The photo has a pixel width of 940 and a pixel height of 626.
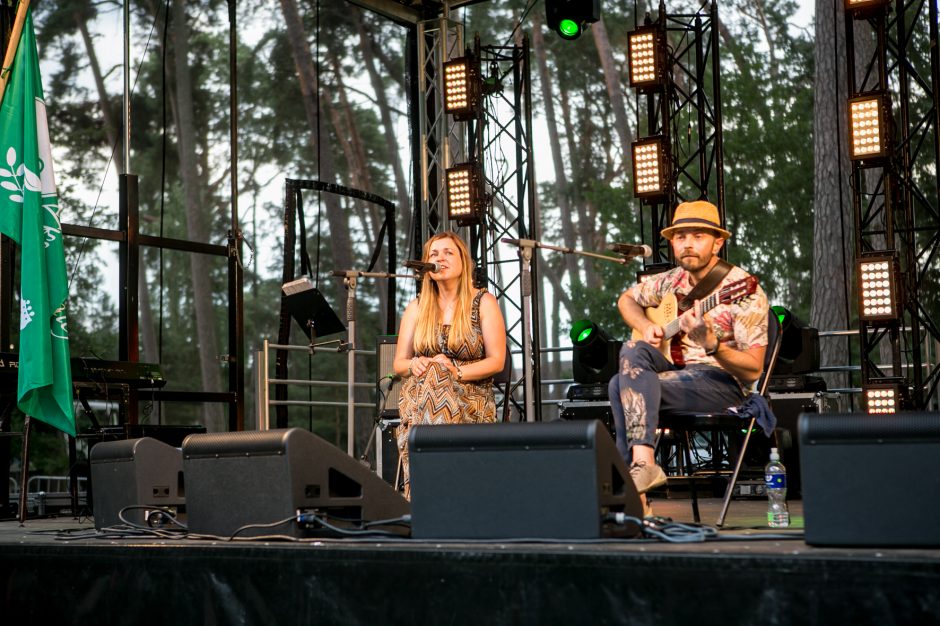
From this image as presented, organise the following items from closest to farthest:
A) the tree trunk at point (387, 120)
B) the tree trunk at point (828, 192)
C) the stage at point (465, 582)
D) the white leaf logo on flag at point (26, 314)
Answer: the stage at point (465, 582), the white leaf logo on flag at point (26, 314), the tree trunk at point (828, 192), the tree trunk at point (387, 120)

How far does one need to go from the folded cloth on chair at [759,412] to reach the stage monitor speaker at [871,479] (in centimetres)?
113

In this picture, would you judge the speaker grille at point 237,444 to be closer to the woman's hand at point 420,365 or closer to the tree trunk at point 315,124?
the woman's hand at point 420,365

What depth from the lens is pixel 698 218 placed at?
3.54 meters

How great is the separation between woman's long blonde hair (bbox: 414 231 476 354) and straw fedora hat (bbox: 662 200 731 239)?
0.80 metres

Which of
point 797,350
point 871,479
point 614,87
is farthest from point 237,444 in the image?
point 614,87

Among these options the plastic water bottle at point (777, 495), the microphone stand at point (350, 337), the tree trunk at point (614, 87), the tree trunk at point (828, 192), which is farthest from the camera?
the tree trunk at point (614, 87)

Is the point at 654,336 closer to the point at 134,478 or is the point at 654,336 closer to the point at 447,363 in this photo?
the point at 447,363

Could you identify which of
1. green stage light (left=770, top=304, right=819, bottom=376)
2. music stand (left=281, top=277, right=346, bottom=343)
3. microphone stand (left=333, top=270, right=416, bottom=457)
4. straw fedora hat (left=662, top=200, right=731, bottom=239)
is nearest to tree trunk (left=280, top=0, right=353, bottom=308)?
music stand (left=281, top=277, right=346, bottom=343)

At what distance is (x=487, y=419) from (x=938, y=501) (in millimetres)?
2101

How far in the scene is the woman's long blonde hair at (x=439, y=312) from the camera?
3934 millimetres

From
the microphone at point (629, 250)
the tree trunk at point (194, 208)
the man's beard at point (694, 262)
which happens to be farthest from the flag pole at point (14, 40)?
the tree trunk at point (194, 208)

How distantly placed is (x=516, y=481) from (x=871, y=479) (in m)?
0.75

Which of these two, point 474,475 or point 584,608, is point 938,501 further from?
point 474,475

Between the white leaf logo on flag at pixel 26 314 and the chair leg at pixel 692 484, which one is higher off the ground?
the white leaf logo on flag at pixel 26 314
